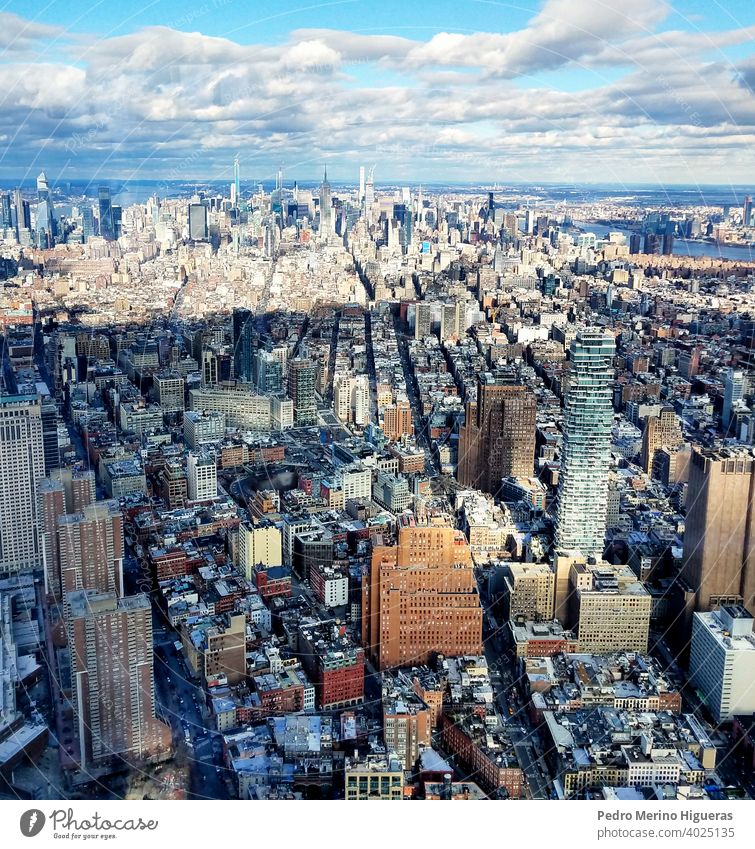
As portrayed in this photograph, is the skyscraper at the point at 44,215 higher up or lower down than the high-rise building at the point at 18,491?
higher up

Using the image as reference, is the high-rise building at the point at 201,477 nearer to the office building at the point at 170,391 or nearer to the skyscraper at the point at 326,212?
the office building at the point at 170,391

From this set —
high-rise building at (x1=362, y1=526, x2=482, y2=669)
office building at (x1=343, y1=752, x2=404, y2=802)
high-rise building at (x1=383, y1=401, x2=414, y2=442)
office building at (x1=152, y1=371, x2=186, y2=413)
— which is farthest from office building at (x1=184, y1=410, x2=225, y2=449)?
office building at (x1=343, y1=752, x2=404, y2=802)

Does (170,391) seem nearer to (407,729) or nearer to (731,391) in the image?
(407,729)

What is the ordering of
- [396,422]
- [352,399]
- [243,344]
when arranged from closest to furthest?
[243,344] → [352,399] → [396,422]

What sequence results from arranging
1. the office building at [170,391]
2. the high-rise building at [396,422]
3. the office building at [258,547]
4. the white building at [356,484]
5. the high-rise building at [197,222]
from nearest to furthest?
1. the high-rise building at [197,222]
2. the office building at [258,547]
3. the white building at [356,484]
4. the office building at [170,391]
5. the high-rise building at [396,422]

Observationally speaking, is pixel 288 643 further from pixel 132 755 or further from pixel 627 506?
pixel 627 506

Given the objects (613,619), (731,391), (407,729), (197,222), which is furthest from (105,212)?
(731,391)

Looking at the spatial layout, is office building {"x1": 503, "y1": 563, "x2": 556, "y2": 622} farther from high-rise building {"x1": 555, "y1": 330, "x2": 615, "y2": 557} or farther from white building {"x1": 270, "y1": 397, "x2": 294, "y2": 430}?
white building {"x1": 270, "y1": 397, "x2": 294, "y2": 430}

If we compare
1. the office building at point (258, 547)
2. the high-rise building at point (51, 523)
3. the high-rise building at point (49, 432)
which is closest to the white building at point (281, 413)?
the office building at point (258, 547)
